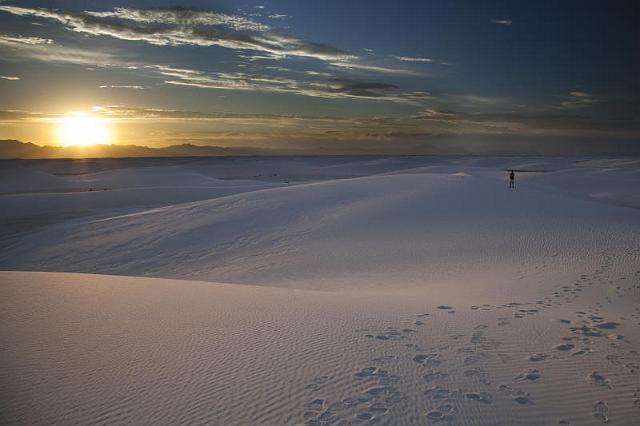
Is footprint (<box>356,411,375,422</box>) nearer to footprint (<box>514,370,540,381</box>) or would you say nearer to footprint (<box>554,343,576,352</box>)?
footprint (<box>514,370,540,381</box>)

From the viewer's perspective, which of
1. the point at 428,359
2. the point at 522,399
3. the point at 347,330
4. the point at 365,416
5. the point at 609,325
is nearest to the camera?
the point at 365,416

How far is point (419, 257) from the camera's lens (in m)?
13.2

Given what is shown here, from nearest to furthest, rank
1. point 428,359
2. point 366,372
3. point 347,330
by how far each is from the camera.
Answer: point 366,372 < point 428,359 < point 347,330

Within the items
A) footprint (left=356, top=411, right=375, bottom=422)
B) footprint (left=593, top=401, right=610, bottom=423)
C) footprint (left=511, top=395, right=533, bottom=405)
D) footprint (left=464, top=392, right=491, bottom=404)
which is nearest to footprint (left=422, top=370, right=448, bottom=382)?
footprint (left=464, top=392, right=491, bottom=404)

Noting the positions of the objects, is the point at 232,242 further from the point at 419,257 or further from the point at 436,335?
the point at 436,335

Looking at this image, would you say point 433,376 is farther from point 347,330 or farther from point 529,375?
point 347,330

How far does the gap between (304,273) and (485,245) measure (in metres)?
5.94

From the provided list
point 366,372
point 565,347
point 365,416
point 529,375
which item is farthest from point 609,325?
point 365,416

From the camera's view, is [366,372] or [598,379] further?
[366,372]

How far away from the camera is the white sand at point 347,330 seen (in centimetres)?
434

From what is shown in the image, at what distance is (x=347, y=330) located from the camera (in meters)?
6.26

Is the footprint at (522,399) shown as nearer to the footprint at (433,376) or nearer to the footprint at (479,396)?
the footprint at (479,396)

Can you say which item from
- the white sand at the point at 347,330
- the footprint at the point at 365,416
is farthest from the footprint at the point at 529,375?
the footprint at the point at 365,416

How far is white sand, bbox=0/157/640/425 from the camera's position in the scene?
434 centimetres
